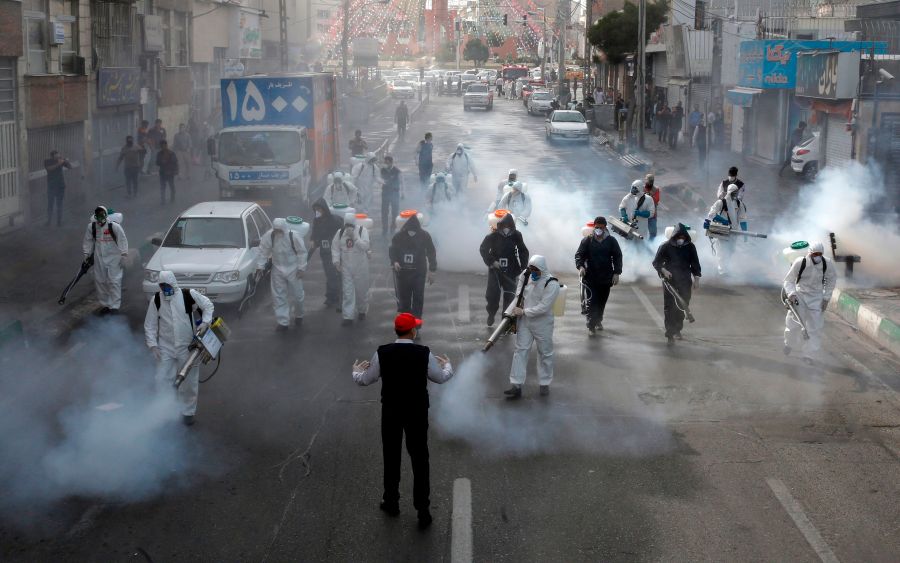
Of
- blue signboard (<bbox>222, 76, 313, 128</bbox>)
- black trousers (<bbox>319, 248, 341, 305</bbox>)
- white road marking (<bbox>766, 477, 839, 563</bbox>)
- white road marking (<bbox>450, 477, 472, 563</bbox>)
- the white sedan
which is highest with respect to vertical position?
blue signboard (<bbox>222, 76, 313, 128</bbox>)

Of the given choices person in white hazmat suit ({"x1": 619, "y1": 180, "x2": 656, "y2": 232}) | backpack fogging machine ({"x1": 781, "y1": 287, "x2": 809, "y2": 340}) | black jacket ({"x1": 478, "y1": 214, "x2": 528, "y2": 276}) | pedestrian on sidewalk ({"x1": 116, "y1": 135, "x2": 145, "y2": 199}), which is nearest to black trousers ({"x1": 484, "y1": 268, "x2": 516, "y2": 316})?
black jacket ({"x1": 478, "y1": 214, "x2": 528, "y2": 276})

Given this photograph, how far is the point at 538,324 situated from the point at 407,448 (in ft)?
10.7

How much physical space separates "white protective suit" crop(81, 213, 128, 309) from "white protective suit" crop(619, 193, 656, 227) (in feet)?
26.4

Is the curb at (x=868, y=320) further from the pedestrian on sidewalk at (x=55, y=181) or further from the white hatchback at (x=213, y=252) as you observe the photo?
the pedestrian on sidewalk at (x=55, y=181)

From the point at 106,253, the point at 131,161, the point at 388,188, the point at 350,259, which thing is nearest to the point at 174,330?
the point at 350,259

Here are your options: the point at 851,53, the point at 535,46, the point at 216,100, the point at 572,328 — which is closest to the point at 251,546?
the point at 572,328

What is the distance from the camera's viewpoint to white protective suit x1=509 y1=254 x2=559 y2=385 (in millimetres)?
10469

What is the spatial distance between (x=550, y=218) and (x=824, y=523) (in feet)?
47.7

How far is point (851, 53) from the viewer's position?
1061 inches

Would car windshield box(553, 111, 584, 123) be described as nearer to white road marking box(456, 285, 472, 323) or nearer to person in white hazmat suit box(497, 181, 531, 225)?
person in white hazmat suit box(497, 181, 531, 225)

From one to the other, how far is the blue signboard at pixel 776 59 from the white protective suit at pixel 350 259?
798 inches

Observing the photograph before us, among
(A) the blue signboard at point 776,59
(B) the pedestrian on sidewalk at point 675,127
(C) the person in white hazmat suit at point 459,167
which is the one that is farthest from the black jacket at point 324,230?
(B) the pedestrian on sidewalk at point 675,127

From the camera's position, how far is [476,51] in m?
138

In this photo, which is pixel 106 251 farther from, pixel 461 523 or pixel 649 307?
pixel 461 523
